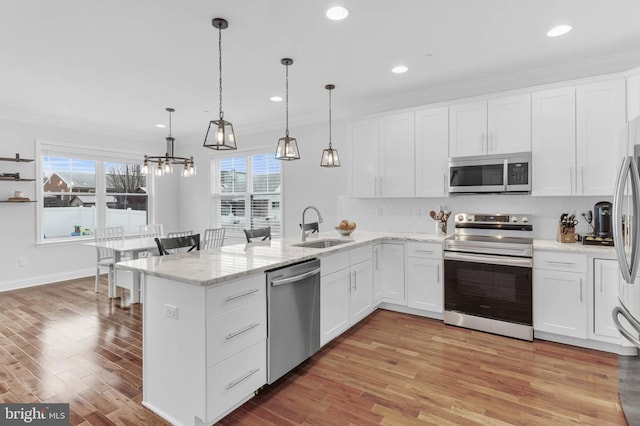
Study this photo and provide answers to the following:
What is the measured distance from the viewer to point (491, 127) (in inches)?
144

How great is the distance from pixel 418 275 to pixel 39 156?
238 inches

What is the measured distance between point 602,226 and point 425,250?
1614 mm

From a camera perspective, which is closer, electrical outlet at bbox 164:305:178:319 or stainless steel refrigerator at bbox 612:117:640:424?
stainless steel refrigerator at bbox 612:117:640:424

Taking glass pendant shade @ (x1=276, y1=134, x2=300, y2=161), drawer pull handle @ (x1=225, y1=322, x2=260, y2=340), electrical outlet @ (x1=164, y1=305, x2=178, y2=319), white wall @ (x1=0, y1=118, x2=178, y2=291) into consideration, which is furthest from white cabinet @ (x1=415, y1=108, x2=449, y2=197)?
white wall @ (x1=0, y1=118, x2=178, y2=291)

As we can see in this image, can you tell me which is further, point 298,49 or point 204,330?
point 298,49

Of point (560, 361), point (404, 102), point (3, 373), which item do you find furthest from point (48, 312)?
point (560, 361)

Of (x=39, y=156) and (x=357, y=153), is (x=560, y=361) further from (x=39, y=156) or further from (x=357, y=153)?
(x=39, y=156)

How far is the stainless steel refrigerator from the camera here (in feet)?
6.14

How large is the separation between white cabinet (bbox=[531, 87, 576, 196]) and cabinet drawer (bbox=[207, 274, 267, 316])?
294 centimetres

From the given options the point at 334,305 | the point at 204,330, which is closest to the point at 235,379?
the point at 204,330

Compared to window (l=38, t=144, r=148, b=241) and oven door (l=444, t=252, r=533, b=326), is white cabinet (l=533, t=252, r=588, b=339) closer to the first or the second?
oven door (l=444, t=252, r=533, b=326)

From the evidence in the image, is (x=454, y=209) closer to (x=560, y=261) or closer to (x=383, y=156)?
(x=383, y=156)

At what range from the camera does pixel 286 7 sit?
7.93 ft

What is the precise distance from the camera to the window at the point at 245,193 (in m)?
5.96
